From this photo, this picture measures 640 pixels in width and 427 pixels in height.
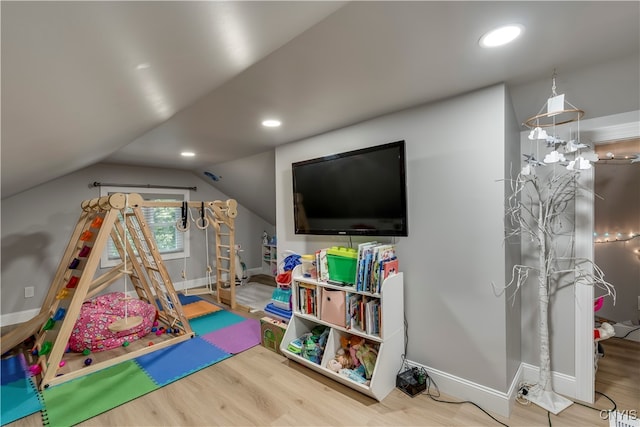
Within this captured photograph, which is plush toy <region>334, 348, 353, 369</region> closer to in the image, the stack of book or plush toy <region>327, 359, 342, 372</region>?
plush toy <region>327, 359, 342, 372</region>

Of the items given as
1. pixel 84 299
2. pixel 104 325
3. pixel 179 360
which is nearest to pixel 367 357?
pixel 179 360

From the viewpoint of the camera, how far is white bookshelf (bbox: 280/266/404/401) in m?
1.99

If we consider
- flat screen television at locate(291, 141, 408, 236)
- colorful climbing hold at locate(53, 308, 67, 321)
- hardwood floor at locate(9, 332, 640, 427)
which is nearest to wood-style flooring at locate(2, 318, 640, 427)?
hardwood floor at locate(9, 332, 640, 427)

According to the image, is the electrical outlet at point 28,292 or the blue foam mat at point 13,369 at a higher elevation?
the electrical outlet at point 28,292

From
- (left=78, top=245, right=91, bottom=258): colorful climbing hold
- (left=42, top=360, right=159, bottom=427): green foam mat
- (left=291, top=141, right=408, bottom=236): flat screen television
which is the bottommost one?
(left=42, top=360, right=159, bottom=427): green foam mat

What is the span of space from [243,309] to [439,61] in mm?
3681

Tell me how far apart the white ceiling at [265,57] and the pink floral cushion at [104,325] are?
1.80 m

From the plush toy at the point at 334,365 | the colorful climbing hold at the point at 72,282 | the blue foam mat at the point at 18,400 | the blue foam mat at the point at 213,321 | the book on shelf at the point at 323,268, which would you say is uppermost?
the book on shelf at the point at 323,268

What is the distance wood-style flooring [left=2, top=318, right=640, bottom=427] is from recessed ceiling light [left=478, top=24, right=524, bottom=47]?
2.17m

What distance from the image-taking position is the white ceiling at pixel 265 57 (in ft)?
2.36

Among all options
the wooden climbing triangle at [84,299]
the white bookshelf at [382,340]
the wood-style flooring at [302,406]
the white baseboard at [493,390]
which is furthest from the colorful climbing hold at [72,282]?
the white baseboard at [493,390]

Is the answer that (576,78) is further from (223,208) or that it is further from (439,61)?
(223,208)

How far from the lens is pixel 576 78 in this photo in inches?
66.1

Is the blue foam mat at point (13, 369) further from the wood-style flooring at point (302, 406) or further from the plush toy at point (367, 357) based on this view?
the plush toy at point (367, 357)
